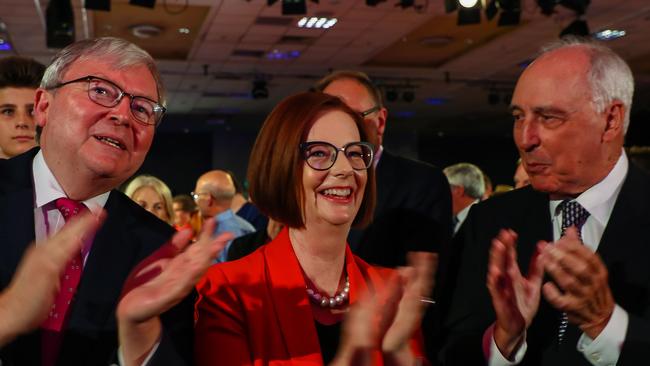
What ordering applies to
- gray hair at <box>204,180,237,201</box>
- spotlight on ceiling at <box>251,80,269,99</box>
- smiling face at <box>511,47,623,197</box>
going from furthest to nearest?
spotlight on ceiling at <box>251,80,269,99</box>
gray hair at <box>204,180,237,201</box>
smiling face at <box>511,47,623,197</box>

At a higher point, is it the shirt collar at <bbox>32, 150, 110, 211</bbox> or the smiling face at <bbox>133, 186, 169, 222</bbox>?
the shirt collar at <bbox>32, 150, 110, 211</bbox>

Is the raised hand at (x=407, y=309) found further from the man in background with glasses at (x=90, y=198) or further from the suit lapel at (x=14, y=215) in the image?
the suit lapel at (x=14, y=215)

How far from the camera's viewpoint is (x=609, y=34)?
1127 centimetres

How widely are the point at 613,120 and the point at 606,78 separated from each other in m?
0.12

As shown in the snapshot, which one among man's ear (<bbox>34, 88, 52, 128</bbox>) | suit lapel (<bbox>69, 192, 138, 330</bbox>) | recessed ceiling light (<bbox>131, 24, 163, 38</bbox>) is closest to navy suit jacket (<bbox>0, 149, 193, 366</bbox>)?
suit lapel (<bbox>69, 192, 138, 330</bbox>)

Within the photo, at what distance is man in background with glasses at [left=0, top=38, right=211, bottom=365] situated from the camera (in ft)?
5.35

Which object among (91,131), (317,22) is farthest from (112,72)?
(317,22)

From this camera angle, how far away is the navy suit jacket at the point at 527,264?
184 centimetres

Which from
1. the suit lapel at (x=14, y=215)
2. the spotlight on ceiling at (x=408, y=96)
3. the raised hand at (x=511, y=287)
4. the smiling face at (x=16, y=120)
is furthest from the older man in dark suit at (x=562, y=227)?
the spotlight on ceiling at (x=408, y=96)

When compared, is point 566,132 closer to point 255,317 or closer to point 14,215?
point 255,317

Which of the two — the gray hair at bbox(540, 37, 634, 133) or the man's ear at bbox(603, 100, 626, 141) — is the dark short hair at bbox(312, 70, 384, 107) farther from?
the man's ear at bbox(603, 100, 626, 141)

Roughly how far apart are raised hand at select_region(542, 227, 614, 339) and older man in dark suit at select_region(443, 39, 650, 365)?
0.15ft

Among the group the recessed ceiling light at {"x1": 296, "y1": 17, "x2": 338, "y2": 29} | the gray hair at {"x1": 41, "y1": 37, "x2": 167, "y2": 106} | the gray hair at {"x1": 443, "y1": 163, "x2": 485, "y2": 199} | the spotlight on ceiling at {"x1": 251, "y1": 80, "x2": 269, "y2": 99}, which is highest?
the recessed ceiling light at {"x1": 296, "y1": 17, "x2": 338, "y2": 29}

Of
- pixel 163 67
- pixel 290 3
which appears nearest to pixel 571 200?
pixel 290 3
